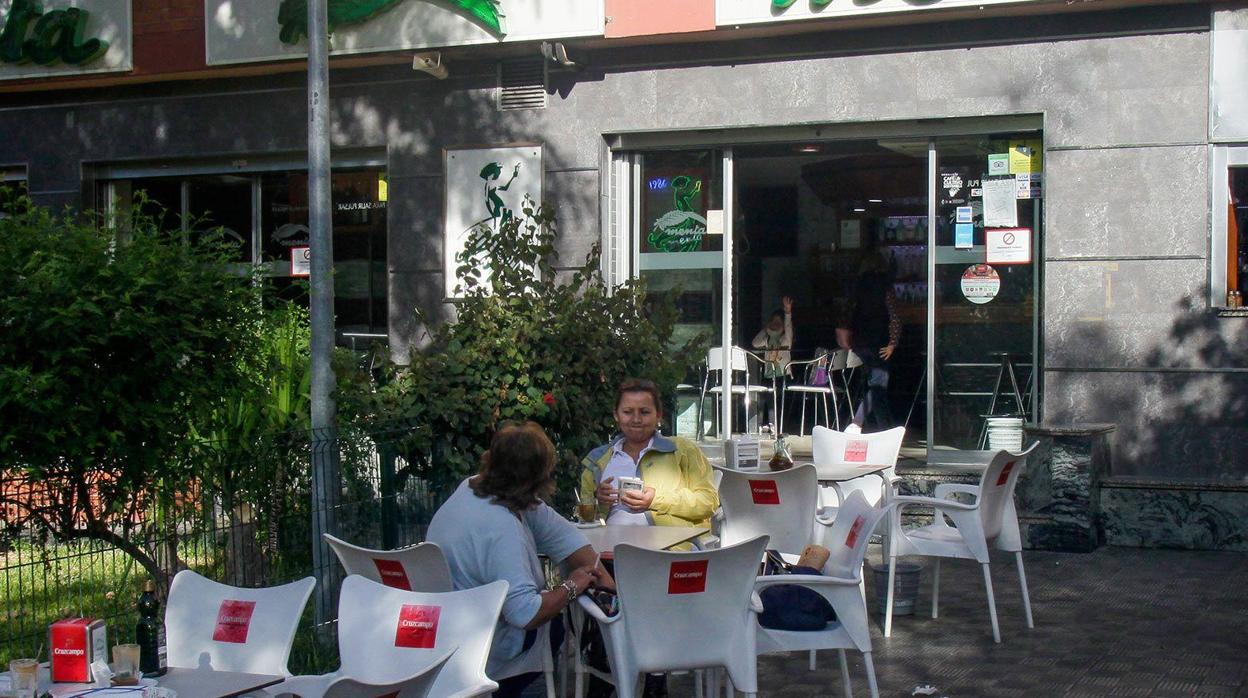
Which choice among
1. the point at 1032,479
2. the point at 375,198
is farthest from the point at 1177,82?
the point at 375,198

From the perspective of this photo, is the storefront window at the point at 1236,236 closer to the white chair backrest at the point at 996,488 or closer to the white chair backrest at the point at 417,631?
the white chair backrest at the point at 996,488

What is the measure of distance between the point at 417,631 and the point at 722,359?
830 centimetres

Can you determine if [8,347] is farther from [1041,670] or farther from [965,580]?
[965,580]

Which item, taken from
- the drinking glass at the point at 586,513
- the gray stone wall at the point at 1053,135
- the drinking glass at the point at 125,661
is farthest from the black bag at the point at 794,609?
the gray stone wall at the point at 1053,135

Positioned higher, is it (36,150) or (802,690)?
(36,150)

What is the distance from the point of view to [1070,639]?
7.27 meters

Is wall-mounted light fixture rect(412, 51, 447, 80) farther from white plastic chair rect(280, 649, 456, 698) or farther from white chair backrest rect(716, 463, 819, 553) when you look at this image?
white plastic chair rect(280, 649, 456, 698)

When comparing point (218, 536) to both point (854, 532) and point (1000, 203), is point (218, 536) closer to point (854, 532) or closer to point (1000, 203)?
point (854, 532)

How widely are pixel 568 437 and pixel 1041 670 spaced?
277cm

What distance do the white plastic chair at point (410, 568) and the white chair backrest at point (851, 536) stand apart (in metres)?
1.29

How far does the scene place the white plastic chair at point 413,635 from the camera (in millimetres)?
4141

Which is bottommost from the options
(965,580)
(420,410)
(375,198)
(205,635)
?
(965,580)

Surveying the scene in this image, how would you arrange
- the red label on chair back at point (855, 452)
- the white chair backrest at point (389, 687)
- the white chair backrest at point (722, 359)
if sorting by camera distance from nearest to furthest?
the white chair backrest at point (389, 687), the red label on chair back at point (855, 452), the white chair backrest at point (722, 359)

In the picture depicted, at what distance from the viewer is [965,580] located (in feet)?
29.3
